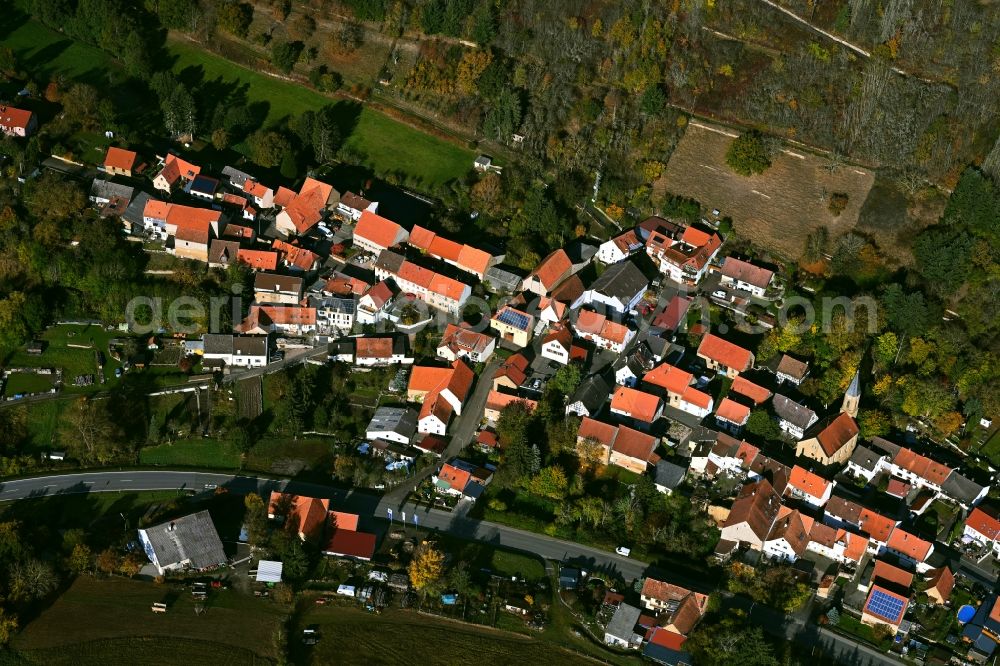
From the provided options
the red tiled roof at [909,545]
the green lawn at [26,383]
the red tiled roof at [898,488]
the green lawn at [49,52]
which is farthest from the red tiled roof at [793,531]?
the green lawn at [49,52]

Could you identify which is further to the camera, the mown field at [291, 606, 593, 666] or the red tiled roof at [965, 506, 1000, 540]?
the red tiled roof at [965, 506, 1000, 540]

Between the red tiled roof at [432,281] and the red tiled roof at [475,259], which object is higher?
the red tiled roof at [475,259]

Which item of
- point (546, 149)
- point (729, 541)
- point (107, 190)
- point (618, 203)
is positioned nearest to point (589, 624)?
point (729, 541)

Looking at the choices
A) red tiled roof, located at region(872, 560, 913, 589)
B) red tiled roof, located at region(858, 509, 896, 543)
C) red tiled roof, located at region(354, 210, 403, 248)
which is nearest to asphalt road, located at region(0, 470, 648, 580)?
red tiled roof, located at region(872, 560, 913, 589)

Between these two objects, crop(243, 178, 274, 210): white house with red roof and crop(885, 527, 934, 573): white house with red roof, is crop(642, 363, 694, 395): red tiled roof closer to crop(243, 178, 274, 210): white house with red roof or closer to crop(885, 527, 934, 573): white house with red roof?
crop(885, 527, 934, 573): white house with red roof

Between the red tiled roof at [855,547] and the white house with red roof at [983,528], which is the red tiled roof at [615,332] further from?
the white house with red roof at [983,528]

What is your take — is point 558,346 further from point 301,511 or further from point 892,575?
point 892,575

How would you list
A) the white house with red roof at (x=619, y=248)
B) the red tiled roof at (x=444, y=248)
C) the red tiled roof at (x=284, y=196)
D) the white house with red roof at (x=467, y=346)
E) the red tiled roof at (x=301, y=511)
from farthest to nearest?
the red tiled roof at (x=284, y=196), the white house with red roof at (x=619, y=248), the red tiled roof at (x=444, y=248), the white house with red roof at (x=467, y=346), the red tiled roof at (x=301, y=511)
